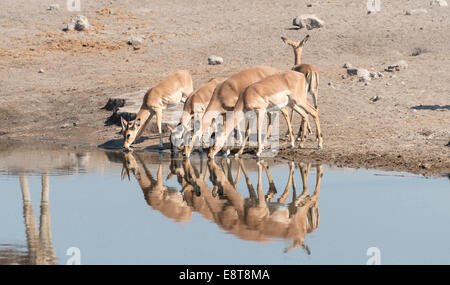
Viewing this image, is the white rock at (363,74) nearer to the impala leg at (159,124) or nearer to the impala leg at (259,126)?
the impala leg at (159,124)

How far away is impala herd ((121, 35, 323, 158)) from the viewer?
14836mm

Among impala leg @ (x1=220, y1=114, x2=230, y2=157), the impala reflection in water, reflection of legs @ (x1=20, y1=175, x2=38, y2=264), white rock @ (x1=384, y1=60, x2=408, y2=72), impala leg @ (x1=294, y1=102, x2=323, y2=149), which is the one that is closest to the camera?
reflection of legs @ (x1=20, y1=175, x2=38, y2=264)

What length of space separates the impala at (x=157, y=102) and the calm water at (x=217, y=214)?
2.27 metres

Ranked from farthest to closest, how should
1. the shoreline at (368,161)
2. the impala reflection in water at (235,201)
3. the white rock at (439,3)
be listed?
the white rock at (439,3) < the shoreline at (368,161) < the impala reflection in water at (235,201)

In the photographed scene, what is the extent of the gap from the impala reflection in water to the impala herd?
3.93 ft

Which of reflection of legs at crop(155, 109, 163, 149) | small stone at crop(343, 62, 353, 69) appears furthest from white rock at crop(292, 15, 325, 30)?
reflection of legs at crop(155, 109, 163, 149)

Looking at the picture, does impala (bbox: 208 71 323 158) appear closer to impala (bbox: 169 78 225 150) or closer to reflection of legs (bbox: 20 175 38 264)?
impala (bbox: 169 78 225 150)

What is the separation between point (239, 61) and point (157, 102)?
10501 millimetres

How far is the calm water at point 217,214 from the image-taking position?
26.4 feet

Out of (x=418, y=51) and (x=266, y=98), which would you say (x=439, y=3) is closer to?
(x=418, y=51)

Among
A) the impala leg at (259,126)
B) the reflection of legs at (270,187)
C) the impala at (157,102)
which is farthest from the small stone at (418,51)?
the reflection of legs at (270,187)

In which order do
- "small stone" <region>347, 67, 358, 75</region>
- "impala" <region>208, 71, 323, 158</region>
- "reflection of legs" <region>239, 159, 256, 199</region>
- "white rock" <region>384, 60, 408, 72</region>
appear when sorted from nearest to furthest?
"reflection of legs" <region>239, 159, 256, 199</region>
"impala" <region>208, 71, 323, 158</region>
"small stone" <region>347, 67, 358, 75</region>
"white rock" <region>384, 60, 408, 72</region>
